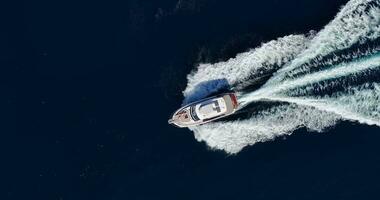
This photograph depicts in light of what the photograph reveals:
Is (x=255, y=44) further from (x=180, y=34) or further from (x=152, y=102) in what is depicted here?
(x=152, y=102)

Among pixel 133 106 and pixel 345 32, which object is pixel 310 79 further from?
pixel 133 106

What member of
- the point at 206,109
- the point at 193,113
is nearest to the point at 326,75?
the point at 206,109

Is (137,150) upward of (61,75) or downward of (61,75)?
downward

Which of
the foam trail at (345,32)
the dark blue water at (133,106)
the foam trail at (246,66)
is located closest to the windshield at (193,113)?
the foam trail at (246,66)

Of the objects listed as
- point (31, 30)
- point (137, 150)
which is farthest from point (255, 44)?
point (31, 30)

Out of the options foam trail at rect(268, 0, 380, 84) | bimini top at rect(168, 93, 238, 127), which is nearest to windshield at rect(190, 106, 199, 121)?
bimini top at rect(168, 93, 238, 127)

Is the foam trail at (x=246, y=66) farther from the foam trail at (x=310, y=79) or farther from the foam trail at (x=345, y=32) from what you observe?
the foam trail at (x=345, y=32)

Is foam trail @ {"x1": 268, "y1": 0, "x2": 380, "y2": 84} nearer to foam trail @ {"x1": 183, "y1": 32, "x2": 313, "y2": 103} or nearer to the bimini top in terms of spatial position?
foam trail @ {"x1": 183, "y1": 32, "x2": 313, "y2": 103}
